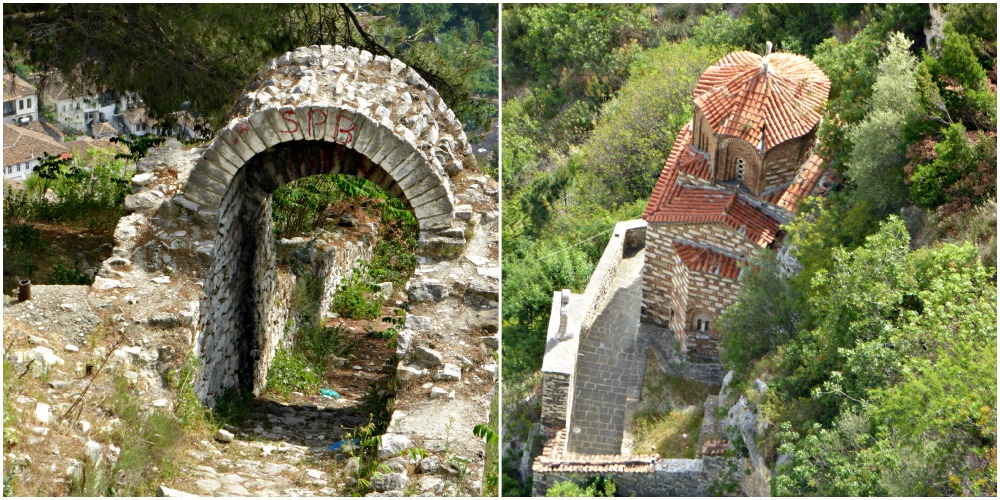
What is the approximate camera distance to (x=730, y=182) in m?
21.0

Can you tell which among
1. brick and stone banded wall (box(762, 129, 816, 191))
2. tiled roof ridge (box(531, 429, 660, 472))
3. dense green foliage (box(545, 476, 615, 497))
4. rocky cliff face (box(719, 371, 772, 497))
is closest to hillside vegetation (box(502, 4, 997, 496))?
rocky cliff face (box(719, 371, 772, 497))

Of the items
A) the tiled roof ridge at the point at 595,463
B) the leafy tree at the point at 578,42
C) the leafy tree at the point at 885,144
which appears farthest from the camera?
the leafy tree at the point at 578,42

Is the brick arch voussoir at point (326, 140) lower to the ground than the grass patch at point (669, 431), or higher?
higher

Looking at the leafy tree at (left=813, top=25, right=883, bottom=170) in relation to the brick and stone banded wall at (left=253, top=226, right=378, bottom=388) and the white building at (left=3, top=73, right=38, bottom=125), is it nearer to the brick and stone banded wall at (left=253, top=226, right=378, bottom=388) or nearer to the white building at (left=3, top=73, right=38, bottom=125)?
the brick and stone banded wall at (left=253, top=226, right=378, bottom=388)

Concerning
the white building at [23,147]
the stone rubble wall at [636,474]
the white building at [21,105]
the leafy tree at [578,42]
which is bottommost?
the stone rubble wall at [636,474]

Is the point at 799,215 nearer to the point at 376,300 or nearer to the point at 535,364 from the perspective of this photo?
the point at 535,364

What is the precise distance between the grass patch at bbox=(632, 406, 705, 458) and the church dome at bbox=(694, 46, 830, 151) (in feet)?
15.4

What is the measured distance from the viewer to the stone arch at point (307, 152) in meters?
10.4

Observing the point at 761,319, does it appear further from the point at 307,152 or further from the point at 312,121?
the point at 312,121

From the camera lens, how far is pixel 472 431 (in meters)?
9.21

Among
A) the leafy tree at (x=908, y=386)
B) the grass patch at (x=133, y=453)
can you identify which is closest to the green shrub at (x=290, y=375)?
the grass patch at (x=133, y=453)

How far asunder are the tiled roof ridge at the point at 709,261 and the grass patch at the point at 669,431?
7.82ft

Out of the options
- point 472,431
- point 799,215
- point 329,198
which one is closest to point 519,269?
point 799,215

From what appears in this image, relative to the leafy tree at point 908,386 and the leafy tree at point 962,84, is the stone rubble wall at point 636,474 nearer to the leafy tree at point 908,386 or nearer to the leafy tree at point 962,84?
the leafy tree at point 908,386
